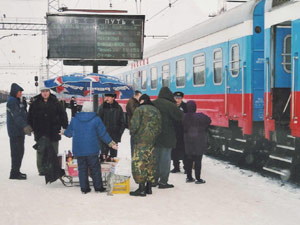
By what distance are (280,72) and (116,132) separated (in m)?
3.70

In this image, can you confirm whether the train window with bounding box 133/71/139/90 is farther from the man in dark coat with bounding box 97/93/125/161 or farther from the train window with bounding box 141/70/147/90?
the man in dark coat with bounding box 97/93/125/161

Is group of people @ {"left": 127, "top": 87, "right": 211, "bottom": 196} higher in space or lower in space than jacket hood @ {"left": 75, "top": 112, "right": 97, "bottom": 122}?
lower

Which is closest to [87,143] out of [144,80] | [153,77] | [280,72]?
[280,72]

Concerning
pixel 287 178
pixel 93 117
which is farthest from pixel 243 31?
pixel 93 117

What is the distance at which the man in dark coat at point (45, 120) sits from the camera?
8852 millimetres

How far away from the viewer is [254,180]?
30.8 ft

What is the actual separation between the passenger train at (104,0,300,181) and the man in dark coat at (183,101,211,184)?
1.51 meters

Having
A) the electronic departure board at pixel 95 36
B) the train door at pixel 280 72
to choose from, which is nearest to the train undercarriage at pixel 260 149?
the train door at pixel 280 72

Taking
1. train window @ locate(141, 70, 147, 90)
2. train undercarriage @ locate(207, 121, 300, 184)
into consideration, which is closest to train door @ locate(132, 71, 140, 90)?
train window @ locate(141, 70, 147, 90)

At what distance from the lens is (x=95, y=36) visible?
14977mm

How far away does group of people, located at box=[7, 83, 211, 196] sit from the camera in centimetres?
Answer: 813

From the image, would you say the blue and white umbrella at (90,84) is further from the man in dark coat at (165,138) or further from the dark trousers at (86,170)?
the dark trousers at (86,170)

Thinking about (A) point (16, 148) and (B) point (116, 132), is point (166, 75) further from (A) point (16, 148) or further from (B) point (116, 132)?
(A) point (16, 148)

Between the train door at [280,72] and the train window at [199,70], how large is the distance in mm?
3895
